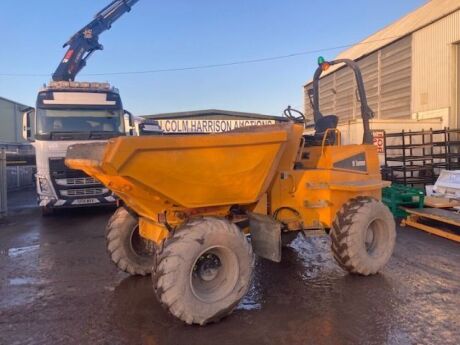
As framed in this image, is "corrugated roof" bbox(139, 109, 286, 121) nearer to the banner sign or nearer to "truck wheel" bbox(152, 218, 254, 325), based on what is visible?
the banner sign

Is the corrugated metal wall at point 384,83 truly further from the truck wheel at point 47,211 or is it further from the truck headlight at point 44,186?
the truck headlight at point 44,186

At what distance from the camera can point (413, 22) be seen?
2067cm

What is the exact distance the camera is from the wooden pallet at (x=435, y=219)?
24.5 feet

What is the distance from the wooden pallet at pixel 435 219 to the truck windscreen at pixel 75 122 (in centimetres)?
693

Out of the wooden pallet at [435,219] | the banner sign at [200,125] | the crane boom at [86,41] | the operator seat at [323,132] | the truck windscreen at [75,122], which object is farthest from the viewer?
the banner sign at [200,125]

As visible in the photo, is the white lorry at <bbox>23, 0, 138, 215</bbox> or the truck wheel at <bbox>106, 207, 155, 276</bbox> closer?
the truck wheel at <bbox>106, 207, 155, 276</bbox>

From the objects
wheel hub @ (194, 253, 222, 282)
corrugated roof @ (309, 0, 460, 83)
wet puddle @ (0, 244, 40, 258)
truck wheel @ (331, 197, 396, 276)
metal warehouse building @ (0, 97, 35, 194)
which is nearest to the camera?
wheel hub @ (194, 253, 222, 282)

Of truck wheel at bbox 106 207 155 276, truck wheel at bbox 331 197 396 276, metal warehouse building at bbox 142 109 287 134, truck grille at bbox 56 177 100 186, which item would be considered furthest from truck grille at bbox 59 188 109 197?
metal warehouse building at bbox 142 109 287 134

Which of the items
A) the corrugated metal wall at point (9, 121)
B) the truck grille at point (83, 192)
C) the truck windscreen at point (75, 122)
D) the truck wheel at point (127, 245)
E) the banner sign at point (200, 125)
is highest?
the corrugated metal wall at point (9, 121)

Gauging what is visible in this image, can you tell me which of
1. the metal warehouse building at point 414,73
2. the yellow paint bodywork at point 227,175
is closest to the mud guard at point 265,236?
the yellow paint bodywork at point 227,175

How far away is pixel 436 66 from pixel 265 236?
16.5 metres

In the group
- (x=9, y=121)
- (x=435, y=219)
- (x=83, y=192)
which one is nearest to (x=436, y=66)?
(x=435, y=219)

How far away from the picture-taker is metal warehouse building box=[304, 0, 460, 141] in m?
16.7

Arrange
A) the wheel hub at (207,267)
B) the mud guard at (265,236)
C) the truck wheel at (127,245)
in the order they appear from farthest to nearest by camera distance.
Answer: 1. the truck wheel at (127,245)
2. the mud guard at (265,236)
3. the wheel hub at (207,267)
